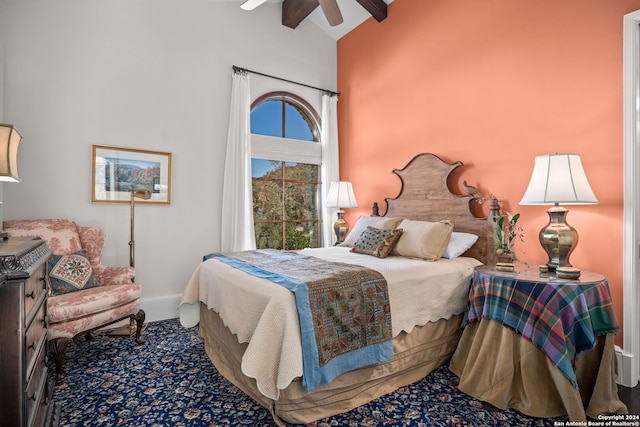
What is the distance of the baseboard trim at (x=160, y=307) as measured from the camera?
3.61 meters

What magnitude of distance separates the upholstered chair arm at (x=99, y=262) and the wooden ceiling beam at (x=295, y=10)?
11.2 ft

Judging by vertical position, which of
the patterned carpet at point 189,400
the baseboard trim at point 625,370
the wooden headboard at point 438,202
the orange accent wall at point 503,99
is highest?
the orange accent wall at point 503,99

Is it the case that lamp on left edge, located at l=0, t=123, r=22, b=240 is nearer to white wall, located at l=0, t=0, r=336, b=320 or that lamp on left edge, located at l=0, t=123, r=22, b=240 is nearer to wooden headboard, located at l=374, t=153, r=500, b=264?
white wall, located at l=0, t=0, r=336, b=320

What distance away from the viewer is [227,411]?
1.97 metres

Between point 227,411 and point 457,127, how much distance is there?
3.12 metres

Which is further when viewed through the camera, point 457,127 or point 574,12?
point 457,127

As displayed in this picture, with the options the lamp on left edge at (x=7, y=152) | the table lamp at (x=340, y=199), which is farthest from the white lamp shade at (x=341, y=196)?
the lamp on left edge at (x=7, y=152)

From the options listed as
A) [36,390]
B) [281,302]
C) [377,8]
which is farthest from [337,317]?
[377,8]

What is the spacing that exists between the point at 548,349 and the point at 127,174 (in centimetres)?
382

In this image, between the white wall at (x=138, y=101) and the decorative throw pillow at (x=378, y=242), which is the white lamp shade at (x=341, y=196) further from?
the white wall at (x=138, y=101)

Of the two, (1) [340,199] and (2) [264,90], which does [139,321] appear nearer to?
(1) [340,199]

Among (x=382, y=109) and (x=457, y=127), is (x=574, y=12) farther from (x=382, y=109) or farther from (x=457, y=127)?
(x=382, y=109)

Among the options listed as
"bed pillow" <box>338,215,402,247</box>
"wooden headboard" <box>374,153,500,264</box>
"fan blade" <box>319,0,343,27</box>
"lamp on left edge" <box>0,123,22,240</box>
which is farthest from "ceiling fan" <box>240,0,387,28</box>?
"lamp on left edge" <box>0,123,22,240</box>

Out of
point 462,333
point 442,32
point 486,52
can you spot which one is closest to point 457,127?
point 486,52
